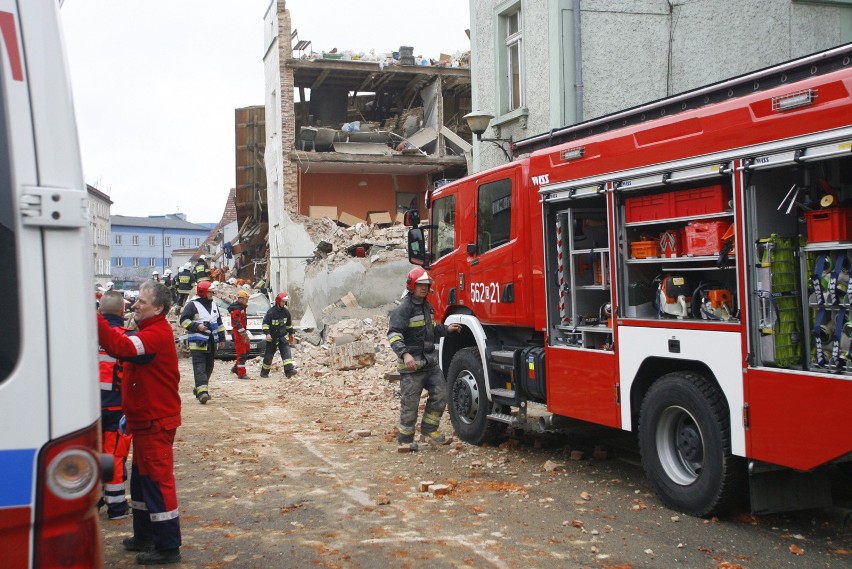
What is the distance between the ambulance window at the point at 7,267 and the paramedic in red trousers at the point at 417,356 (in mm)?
6818

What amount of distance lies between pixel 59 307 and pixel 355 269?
22.0 meters

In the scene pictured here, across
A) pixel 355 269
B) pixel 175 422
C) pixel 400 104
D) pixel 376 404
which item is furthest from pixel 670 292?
pixel 400 104

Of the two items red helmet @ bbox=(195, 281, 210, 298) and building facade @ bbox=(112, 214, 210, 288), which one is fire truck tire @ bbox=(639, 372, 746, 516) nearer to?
red helmet @ bbox=(195, 281, 210, 298)

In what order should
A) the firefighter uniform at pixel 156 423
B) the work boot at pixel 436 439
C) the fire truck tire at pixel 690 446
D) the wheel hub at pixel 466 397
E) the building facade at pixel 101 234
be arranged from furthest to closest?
the building facade at pixel 101 234
the work boot at pixel 436 439
the wheel hub at pixel 466 397
the fire truck tire at pixel 690 446
the firefighter uniform at pixel 156 423

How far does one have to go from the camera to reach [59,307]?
2.51 m

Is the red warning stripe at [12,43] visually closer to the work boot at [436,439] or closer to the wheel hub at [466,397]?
the wheel hub at [466,397]

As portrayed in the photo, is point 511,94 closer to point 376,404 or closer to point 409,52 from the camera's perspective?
point 376,404

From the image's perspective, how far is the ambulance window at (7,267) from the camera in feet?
7.98

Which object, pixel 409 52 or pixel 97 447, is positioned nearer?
pixel 97 447

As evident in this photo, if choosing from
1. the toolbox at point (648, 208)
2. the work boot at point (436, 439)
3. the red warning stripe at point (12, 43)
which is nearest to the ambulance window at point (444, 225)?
the work boot at point (436, 439)

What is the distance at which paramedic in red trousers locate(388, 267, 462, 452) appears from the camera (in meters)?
9.30

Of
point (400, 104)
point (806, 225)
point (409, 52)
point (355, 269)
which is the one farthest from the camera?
point (400, 104)

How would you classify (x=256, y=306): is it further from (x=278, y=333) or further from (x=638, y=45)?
(x=638, y=45)

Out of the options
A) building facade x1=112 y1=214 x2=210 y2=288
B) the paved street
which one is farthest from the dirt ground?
building facade x1=112 y1=214 x2=210 y2=288
